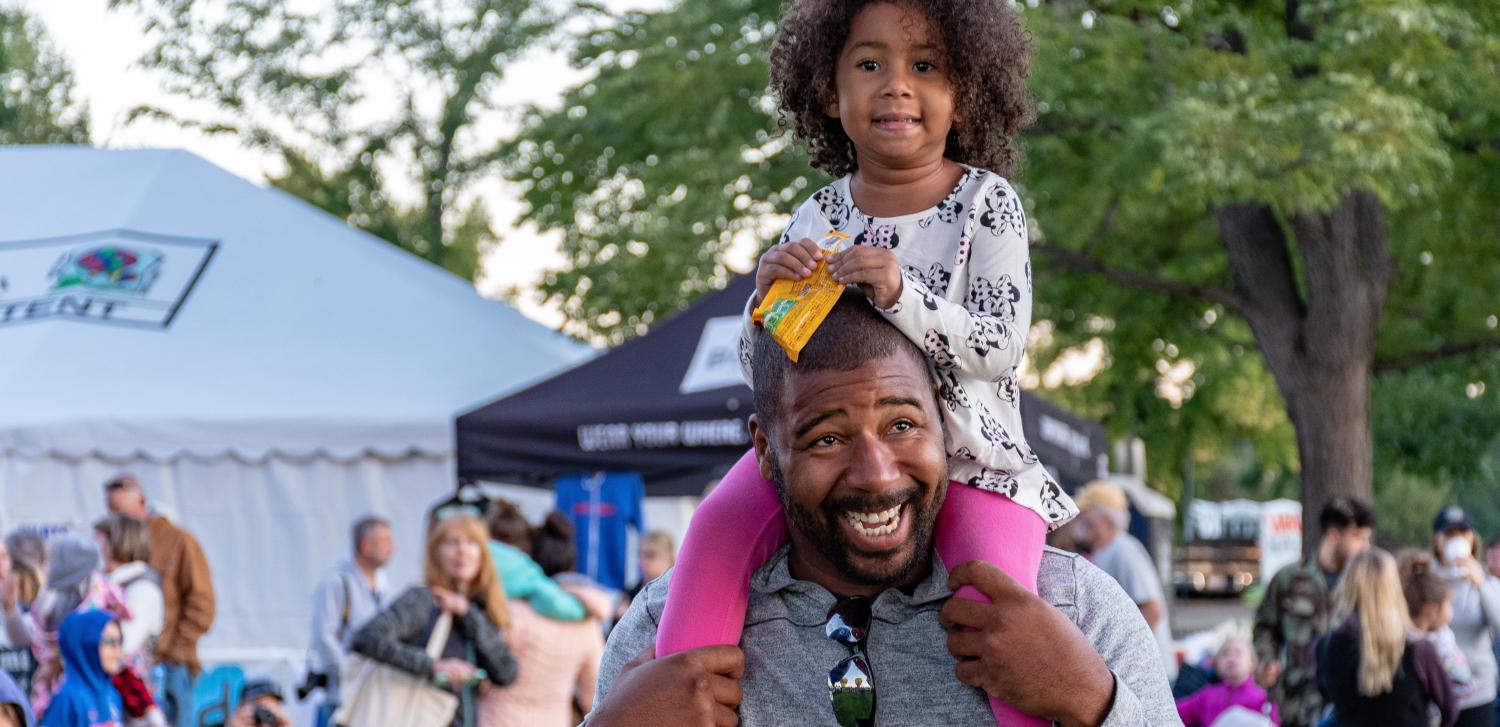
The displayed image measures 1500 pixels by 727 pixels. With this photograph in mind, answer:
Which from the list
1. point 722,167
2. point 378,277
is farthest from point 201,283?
point 722,167

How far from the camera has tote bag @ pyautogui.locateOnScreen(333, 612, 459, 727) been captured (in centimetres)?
735

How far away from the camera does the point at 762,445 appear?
2744 millimetres

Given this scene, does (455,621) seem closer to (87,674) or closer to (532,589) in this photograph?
(532,589)

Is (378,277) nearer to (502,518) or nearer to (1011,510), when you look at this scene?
(502,518)

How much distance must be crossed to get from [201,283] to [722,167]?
4.38 m

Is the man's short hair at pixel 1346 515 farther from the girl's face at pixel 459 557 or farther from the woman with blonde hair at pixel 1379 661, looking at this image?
the girl's face at pixel 459 557

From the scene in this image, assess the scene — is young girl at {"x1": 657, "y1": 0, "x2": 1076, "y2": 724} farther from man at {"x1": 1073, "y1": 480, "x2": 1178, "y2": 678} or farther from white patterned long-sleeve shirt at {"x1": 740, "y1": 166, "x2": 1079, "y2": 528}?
man at {"x1": 1073, "y1": 480, "x2": 1178, "y2": 678}

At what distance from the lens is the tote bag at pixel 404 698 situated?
7352 millimetres

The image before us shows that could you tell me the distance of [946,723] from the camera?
2.57 meters

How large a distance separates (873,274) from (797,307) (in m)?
0.12

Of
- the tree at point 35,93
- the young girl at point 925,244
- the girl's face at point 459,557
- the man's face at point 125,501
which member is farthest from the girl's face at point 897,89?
the tree at point 35,93

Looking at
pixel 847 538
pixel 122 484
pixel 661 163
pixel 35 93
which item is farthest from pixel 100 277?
pixel 35 93

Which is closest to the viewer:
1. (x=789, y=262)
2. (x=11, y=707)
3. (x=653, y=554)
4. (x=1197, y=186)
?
(x=789, y=262)

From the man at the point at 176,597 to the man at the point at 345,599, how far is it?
925 mm
